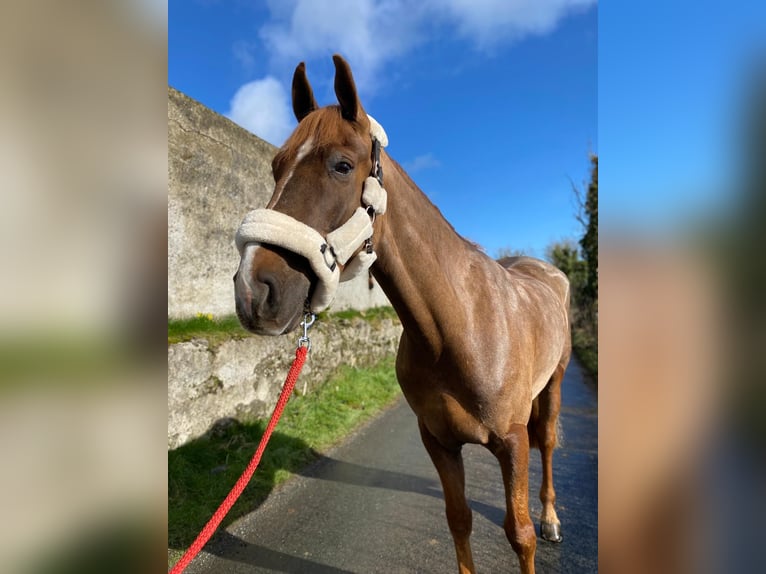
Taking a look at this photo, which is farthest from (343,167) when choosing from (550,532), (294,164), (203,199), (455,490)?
(203,199)

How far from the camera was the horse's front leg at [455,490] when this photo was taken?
2.22 m

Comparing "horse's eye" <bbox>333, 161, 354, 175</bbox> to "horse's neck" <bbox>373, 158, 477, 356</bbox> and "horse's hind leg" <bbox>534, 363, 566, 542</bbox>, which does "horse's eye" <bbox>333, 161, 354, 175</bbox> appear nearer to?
"horse's neck" <bbox>373, 158, 477, 356</bbox>

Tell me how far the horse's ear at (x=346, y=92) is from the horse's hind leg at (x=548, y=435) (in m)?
2.67

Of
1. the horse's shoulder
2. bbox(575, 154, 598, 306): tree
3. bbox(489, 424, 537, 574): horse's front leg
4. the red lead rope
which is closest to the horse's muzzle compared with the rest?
the red lead rope

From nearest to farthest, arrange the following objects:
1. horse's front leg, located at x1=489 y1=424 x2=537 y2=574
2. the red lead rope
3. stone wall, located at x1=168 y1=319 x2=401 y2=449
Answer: the red lead rope
horse's front leg, located at x1=489 y1=424 x2=537 y2=574
stone wall, located at x1=168 y1=319 x2=401 y2=449

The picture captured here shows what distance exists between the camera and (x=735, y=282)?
505 millimetres

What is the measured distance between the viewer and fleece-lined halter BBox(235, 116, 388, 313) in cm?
124

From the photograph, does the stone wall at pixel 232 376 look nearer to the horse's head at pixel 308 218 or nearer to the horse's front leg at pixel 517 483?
the horse's head at pixel 308 218

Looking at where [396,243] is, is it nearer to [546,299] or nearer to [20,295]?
[20,295]

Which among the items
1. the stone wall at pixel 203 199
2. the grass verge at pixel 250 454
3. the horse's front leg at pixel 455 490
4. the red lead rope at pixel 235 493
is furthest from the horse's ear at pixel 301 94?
the stone wall at pixel 203 199

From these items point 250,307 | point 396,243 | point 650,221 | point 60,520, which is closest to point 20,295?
point 60,520

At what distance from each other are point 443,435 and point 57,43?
202cm

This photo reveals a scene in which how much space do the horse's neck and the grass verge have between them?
2.28 m

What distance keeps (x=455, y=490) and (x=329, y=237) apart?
5.48 ft
